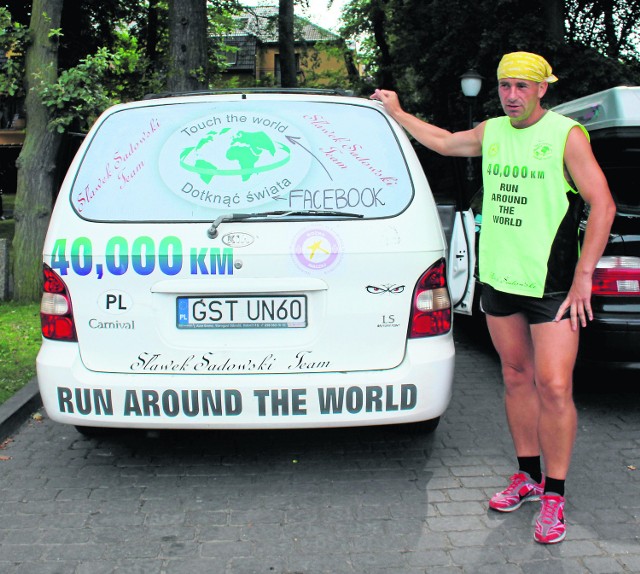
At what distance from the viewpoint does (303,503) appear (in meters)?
3.54

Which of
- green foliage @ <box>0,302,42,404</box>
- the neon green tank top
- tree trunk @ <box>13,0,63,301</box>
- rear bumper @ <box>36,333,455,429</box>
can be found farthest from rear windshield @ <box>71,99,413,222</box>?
tree trunk @ <box>13,0,63,301</box>

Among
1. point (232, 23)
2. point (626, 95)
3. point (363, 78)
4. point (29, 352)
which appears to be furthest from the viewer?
point (363, 78)

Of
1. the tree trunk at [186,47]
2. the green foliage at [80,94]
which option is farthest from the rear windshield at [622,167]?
the tree trunk at [186,47]

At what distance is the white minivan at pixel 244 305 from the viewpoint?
3.44 meters

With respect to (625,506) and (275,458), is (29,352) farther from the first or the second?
(625,506)

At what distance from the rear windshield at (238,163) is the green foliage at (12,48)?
5473mm

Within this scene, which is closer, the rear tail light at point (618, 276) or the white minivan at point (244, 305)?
the white minivan at point (244, 305)

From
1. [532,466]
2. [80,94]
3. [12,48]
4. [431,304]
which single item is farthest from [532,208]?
[12,48]

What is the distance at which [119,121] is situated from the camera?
151 inches

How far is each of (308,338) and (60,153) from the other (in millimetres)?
6504

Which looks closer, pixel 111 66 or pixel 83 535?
pixel 83 535

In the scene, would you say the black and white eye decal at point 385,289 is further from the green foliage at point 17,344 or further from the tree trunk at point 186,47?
the tree trunk at point 186,47

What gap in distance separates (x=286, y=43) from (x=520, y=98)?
21579 millimetres

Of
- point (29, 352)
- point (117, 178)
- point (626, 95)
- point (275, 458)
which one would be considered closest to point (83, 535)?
point (275, 458)
